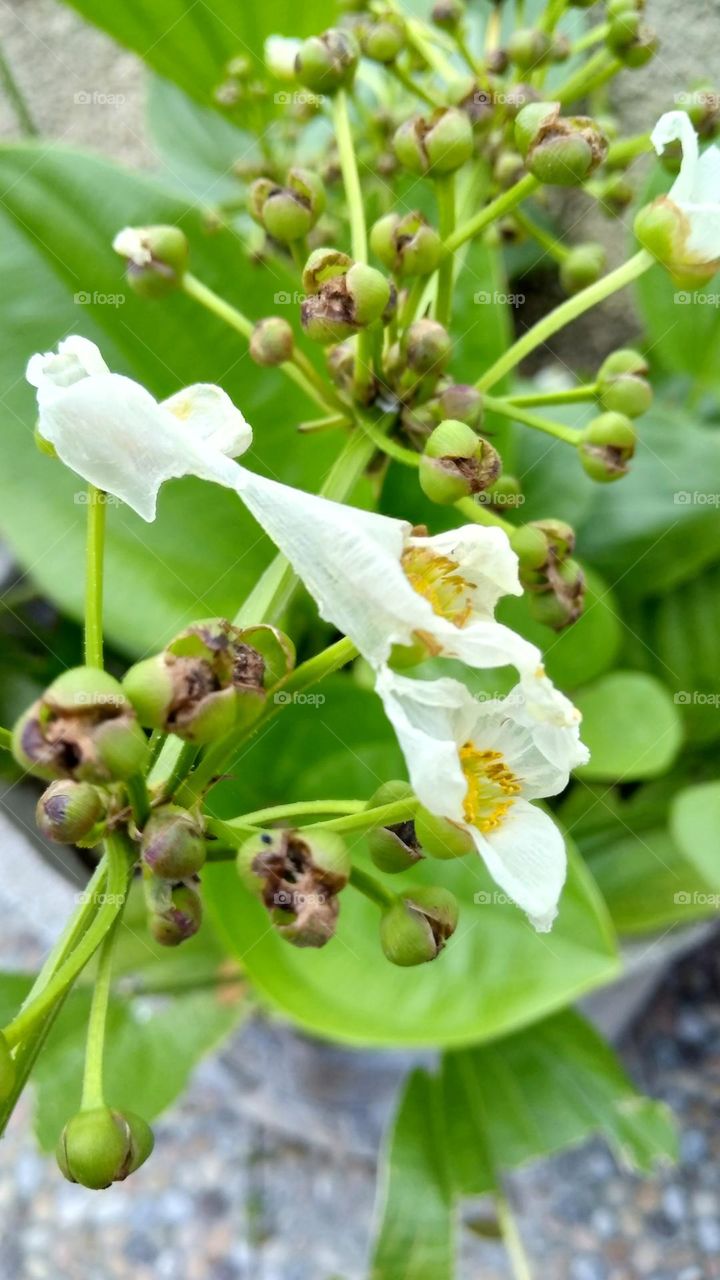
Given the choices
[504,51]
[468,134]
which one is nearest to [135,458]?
[468,134]

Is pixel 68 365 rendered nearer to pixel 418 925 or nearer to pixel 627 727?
pixel 418 925

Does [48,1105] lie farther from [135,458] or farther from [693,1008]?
[693,1008]

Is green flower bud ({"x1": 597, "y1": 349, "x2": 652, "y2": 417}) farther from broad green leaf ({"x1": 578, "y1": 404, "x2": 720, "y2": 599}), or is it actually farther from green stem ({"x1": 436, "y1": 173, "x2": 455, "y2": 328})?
broad green leaf ({"x1": 578, "y1": 404, "x2": 720, "y2": 599})

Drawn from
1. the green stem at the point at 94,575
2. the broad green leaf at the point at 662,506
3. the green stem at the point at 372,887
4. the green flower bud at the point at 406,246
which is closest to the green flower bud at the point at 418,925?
the green stem at the point at 372,887

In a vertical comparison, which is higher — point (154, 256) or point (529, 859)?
point (154, 256)

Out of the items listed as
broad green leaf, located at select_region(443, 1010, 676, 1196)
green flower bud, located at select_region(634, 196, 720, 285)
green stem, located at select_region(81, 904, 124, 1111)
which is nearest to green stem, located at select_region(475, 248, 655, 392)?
green flower bud, located at select_region(634, 196, 720, 285)

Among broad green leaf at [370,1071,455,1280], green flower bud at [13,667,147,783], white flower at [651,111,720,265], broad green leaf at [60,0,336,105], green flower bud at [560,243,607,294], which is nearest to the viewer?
green flower bud at [13,667,147,783]

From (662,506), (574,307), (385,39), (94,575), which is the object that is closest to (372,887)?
(94,575)
